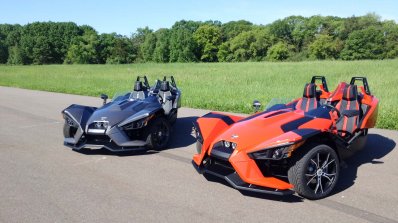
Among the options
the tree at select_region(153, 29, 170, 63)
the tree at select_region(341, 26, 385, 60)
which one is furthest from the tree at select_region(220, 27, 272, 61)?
the tree at select_region(341, 26, 385, 60)

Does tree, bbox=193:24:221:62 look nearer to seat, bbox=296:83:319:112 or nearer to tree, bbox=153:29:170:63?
tree, bbox=153:29:170:63

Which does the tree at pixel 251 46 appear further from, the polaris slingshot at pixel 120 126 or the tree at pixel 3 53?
the polaris slingshot at pixel 120 126

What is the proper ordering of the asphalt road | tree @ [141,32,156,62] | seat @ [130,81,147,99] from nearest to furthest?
the asphalt road → seat @ [130,81,147,99] → tree @ [141,32,156,62]

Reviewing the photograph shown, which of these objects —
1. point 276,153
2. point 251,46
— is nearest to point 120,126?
point 276,153

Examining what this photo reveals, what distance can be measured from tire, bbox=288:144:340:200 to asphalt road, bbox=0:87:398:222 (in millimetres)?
135

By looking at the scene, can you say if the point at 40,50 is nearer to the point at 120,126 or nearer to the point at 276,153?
the point at 120,126

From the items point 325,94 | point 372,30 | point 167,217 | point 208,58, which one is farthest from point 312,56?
point 167,217

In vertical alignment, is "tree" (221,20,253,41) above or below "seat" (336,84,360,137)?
above

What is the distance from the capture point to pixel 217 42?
92.8 meters

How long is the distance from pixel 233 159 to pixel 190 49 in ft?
290

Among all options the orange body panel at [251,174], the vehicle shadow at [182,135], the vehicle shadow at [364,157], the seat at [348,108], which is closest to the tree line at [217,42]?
the vehicle shadow at [182,135]

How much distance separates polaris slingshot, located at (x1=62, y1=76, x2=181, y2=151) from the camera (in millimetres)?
6562

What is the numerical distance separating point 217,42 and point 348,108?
87704 mm

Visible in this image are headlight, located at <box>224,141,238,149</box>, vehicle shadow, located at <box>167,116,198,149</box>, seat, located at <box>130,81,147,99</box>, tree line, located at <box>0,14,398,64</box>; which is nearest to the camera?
headlight, located at <box>224,141,238,149</box>
